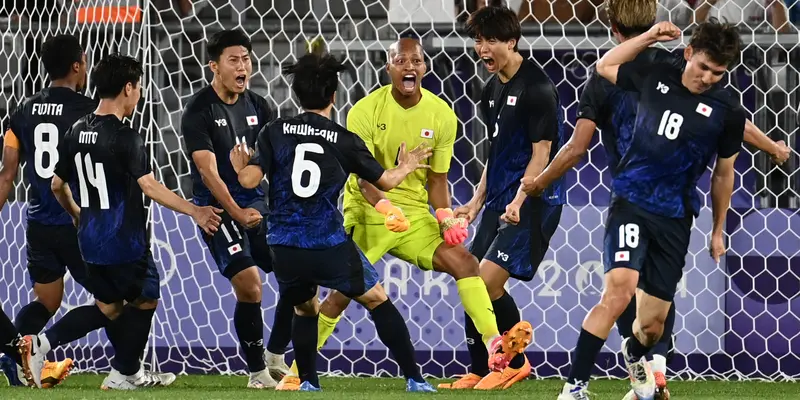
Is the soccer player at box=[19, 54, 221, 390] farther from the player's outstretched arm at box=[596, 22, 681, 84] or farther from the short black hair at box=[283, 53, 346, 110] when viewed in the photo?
the player's outstretched arm at box=[596, 22, 681, 84]

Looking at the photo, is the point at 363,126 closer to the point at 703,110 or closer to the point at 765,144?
the point at 703,110

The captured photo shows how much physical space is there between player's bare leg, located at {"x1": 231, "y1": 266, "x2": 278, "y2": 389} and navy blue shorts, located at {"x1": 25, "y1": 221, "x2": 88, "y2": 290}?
0.80m

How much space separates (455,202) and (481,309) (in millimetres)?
1350

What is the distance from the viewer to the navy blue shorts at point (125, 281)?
6.30m

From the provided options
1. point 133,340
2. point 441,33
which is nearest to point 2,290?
point 133,340

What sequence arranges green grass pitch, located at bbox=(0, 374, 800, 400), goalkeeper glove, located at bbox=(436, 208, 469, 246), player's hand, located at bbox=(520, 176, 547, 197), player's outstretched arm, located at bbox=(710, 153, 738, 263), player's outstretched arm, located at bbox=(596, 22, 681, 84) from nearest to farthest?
player's outstretched arm, located at bbox=(596, 22, 681, 84), player's outstretched arm, located at bbox=(710, 153, 738, 263), player's hand, located at bbox=(520, 176, 547, 197), green grass pitch, located at bbox=(0, 374, 800, 400), goalkeeper glove, located at bbox=(436, 208, 469, 246)

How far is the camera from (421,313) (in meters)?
7.52

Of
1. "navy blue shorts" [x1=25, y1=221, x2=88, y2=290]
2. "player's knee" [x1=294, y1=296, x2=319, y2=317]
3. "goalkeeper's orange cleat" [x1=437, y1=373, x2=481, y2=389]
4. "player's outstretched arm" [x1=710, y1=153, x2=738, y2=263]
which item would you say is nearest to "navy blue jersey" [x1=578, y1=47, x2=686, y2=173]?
"player's outstretched arm" [x1=710, y1=153, x2=738, y2=263]

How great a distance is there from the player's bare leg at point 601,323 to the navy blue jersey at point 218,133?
1.95 meters

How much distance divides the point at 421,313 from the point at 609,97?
230 cm

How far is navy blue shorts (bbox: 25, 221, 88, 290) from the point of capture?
6832 mm

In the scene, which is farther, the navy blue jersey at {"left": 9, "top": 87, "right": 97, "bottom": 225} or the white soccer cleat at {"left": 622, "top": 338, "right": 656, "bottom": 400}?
the navy blue jersey at {"left": 9, "top": 87, "right": 97, "bottom": 225}

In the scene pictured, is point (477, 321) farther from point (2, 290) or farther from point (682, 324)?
point (2, 290)

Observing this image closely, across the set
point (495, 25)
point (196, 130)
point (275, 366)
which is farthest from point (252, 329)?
point (495, 25)
